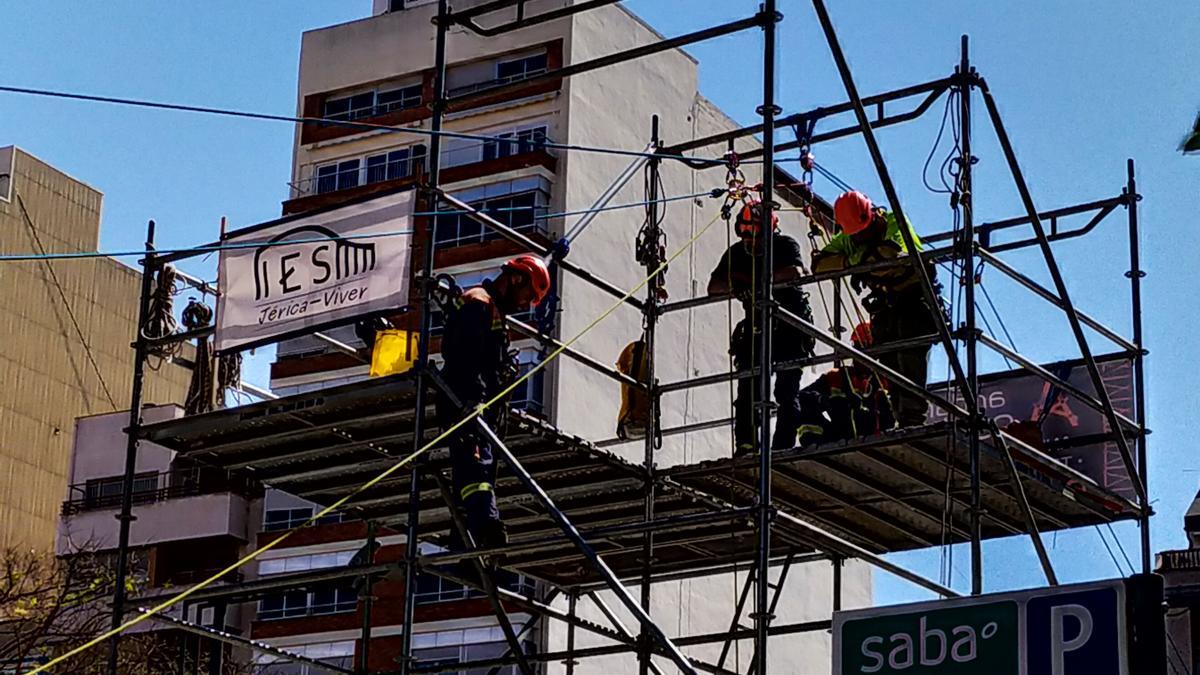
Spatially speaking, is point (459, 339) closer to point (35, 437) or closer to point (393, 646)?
point (393, 646)

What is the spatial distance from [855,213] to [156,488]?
3991 cm

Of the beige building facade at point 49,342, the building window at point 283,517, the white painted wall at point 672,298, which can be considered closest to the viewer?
the white painted wall at point 672,298

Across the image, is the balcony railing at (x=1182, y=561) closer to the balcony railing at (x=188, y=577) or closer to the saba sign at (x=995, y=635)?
the balcony railing at (x=188, y=577)

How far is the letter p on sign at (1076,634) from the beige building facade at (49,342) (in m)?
51.5

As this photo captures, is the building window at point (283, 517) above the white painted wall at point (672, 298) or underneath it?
underneath

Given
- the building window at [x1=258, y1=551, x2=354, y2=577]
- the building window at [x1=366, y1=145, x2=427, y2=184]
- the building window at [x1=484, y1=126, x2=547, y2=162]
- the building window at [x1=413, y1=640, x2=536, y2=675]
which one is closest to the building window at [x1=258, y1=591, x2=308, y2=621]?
the building window at [x1=258, y1=551, x2=354, y2=577]

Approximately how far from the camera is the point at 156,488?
53.5 meters

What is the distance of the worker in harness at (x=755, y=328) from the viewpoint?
1698 centimetres

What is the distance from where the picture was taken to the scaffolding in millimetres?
14828

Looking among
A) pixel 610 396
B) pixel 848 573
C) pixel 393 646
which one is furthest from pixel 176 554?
pixel 848 573

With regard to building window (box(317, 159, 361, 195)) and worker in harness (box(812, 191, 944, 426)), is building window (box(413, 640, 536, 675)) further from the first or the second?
worker in harness (box(812, 191, 944, 426))

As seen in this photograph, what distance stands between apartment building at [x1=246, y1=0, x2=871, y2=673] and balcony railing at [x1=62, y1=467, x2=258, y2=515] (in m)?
1.80

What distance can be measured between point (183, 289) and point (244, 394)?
166cm

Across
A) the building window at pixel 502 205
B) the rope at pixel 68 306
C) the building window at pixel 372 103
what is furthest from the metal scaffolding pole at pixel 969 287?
the rope at pixel 68 306
